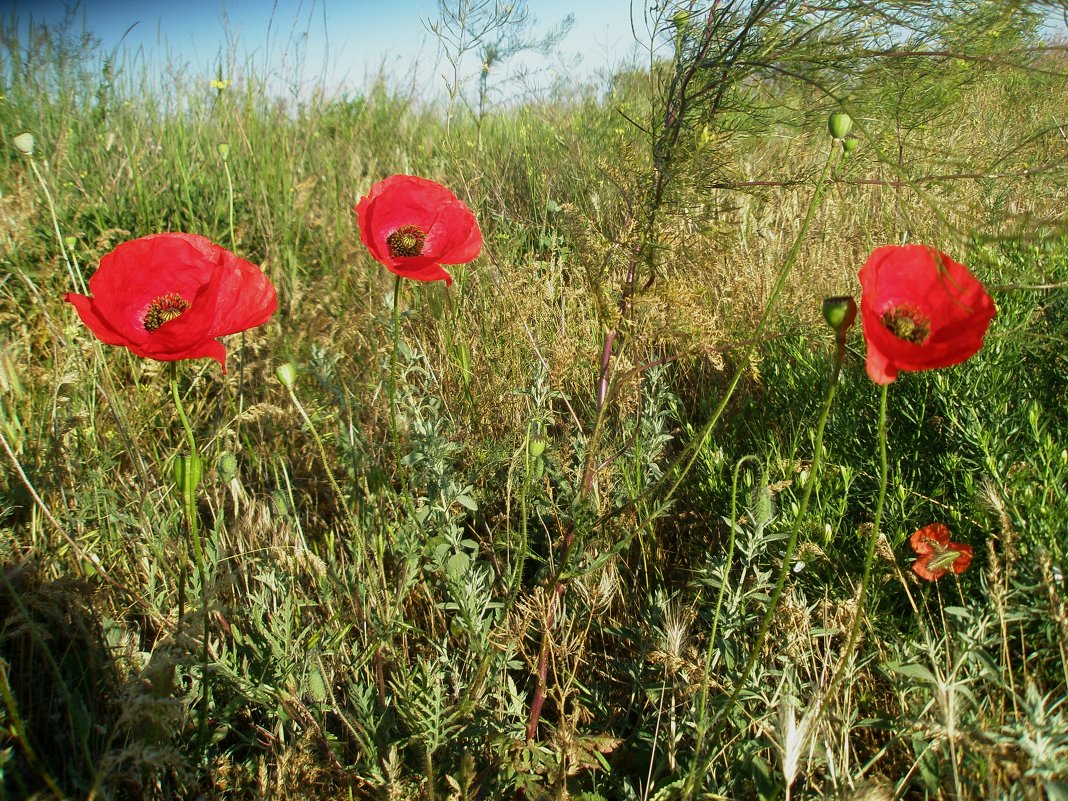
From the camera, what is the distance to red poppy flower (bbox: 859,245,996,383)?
1034 mm

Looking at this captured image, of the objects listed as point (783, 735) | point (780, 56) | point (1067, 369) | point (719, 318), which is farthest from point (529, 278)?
point (783, 735)

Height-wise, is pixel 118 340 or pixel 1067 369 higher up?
pixel 118 340

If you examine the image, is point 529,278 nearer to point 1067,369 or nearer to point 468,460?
point 468,460

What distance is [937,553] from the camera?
1.51 metres

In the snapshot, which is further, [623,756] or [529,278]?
[529,278]

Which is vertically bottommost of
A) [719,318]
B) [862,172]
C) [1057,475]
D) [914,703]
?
[914,703]

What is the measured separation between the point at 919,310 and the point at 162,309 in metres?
1.38

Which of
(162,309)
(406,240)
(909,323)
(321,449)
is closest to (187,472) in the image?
(321,449)

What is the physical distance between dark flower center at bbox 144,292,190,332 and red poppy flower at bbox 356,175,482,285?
386 mm

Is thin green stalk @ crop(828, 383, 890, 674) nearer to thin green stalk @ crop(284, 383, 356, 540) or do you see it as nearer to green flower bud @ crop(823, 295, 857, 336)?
green flower bud @ crop(823, 295, 857, 336)

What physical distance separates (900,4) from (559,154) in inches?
104

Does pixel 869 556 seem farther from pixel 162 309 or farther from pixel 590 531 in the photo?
pixel 162 309

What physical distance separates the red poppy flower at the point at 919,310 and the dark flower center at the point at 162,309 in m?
1.23

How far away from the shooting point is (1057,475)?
1.56 m
